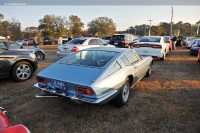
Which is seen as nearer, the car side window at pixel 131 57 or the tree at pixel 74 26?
the car side window at pixel 131 57

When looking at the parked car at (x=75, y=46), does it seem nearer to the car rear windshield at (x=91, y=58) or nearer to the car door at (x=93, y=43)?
the car door at (x=93, y=43)

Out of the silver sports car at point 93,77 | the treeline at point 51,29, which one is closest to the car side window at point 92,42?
the silver sports car at point 93,77

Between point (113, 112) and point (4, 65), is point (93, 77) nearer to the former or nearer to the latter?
point (113, 112)

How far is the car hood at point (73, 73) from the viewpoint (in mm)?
3365

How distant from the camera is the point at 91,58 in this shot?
167 inches

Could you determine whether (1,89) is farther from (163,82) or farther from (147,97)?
(163,82)

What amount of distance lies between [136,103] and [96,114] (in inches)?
44.5

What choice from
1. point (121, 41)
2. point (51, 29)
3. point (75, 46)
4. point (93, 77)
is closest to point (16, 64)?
point (93, 77)

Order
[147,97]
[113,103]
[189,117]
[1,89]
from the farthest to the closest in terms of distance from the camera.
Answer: [1,89] < [147,97] < [113,103] < [189,117]

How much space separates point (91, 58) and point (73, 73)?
0.78 metres

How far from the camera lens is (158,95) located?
15.9 feet

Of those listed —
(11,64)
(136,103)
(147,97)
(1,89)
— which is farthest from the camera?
(11,64)

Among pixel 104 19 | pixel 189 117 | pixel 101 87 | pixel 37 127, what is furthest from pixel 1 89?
pixel 104 19

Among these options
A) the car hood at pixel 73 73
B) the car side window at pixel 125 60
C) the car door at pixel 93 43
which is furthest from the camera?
the car door at pixel 93 43
